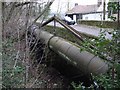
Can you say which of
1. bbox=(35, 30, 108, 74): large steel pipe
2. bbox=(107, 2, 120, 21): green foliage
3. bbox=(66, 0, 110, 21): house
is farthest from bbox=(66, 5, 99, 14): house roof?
bbox=(107, 2, 120, 21): green foliage

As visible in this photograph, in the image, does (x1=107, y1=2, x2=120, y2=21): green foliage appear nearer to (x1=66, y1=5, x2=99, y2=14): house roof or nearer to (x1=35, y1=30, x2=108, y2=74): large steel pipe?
(x1=35, y1=30, x2=108, y2=74): large steel pipe

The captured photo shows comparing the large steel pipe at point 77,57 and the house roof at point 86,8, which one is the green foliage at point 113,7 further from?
the house roof at point 86,8

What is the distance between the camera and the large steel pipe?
2562 mm

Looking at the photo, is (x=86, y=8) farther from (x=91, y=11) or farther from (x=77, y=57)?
(x=77, y=57)

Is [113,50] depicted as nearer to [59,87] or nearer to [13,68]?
[13,68]

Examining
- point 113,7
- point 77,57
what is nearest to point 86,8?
point 77,57

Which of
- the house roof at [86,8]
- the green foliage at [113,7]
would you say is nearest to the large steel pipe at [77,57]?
the green foliage at [113,7]

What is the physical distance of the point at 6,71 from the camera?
344 cm

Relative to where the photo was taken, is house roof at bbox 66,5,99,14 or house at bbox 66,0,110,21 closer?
house at bbox 66,0,110,21

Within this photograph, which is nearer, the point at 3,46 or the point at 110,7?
the point at 110,7

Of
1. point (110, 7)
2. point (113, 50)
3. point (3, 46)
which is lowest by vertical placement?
point (3, 46)

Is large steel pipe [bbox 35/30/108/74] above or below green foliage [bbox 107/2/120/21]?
below

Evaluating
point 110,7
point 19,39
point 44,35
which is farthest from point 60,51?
point 110,7

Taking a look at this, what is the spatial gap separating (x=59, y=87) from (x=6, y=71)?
175cm
